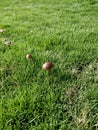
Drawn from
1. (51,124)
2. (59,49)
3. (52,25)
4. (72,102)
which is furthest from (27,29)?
(51,124)

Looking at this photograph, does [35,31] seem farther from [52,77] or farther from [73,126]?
[73,126]

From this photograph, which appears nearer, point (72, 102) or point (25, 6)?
point (72, 102)

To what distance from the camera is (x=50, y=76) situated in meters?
2.83

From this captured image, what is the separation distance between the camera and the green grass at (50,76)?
2.26 m

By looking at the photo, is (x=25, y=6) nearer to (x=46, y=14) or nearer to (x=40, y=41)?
(x=46, y=14)

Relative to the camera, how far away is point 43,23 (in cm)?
521

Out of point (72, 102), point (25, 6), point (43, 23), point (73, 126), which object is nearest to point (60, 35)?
point (43, 23)

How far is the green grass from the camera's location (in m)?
2.26

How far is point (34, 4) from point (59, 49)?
4105 mm

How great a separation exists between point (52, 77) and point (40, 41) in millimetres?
1262

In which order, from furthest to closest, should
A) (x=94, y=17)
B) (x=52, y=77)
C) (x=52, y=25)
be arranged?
1. (x=94, y=17)
2. (x=52, y=25)
3. (x=52, y=77)

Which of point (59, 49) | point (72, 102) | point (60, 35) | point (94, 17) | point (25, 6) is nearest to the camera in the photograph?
point (72, 102)

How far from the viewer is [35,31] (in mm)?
4590

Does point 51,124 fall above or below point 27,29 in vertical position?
below
